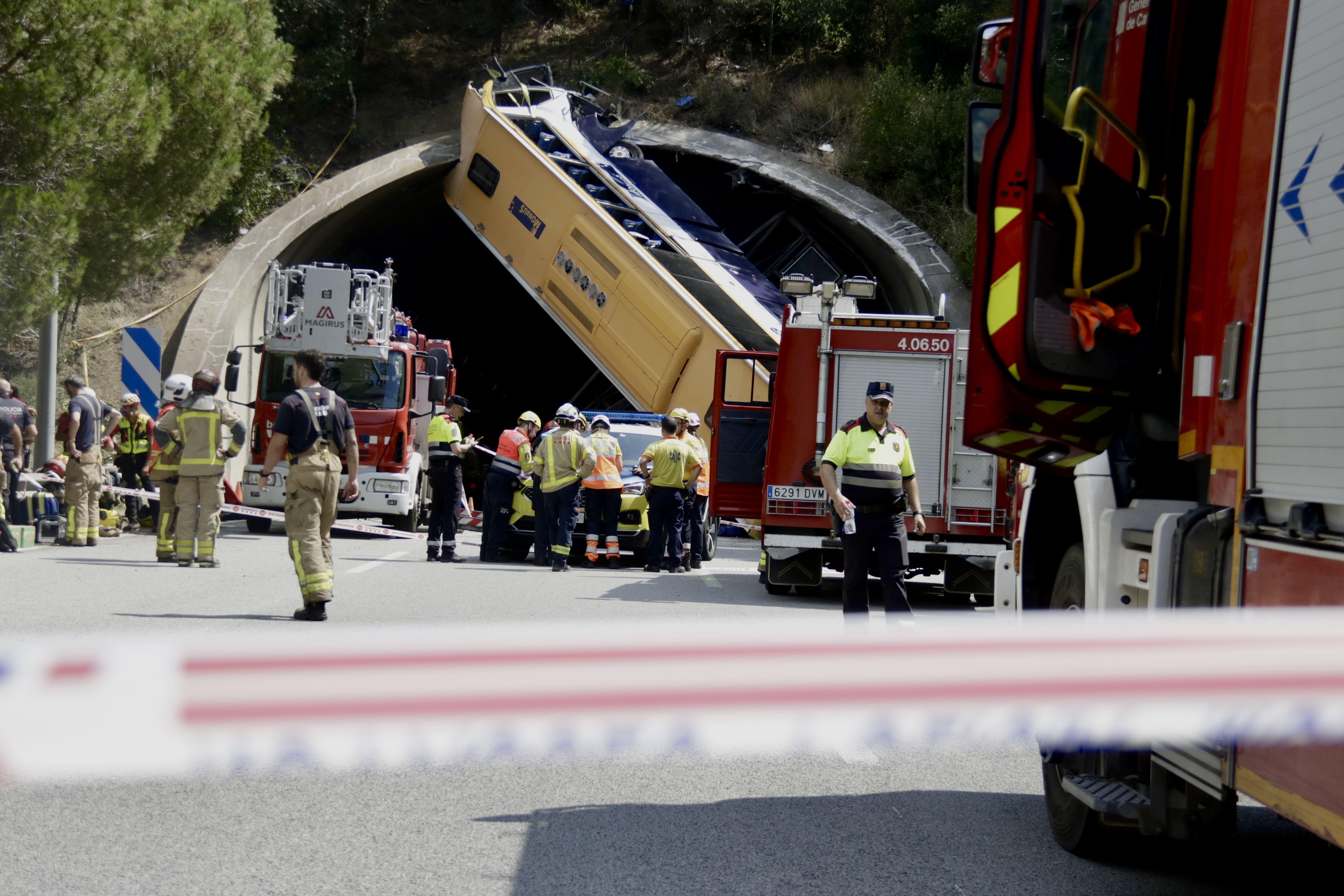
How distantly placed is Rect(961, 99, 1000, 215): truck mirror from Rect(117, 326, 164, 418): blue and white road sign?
15777mm

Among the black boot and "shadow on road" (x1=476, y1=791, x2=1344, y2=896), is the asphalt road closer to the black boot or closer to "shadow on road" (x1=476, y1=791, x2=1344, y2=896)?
"shadow on road" (x1=476, y1=791, x2=1344, y2=896)

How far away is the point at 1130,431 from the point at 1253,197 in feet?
3.37

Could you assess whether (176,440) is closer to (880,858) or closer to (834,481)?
(834,481)

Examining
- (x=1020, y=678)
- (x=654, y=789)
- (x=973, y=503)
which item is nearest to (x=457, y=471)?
(x=973, y=503)

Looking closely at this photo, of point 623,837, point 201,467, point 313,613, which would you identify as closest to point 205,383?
point 201,467

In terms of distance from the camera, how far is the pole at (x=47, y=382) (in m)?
18.1

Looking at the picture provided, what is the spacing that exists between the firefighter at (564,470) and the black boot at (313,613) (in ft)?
18.3

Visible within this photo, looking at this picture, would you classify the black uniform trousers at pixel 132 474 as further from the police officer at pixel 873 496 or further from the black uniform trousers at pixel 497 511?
the police officer at pixel 873 496

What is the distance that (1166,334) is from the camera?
418cm

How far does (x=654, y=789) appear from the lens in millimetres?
5281

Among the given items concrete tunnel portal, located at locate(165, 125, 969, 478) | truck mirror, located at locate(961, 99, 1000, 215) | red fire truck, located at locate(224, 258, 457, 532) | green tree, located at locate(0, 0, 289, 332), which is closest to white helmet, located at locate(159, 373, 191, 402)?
green tree, located at locate(0, 0, 289, 332)

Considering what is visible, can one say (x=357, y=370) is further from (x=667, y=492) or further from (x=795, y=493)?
(x=795, y=493)

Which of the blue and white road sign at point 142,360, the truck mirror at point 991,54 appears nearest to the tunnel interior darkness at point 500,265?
the blue and white road sign at point 142,360

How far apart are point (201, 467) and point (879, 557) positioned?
24.2ft
